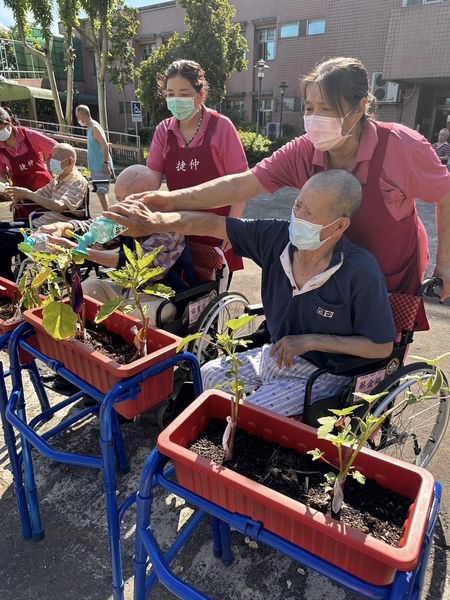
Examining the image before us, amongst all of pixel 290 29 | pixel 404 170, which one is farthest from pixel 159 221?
pixel 290 29

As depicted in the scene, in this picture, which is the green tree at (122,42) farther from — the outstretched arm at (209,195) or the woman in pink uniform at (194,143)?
the outstretched arm at (209,195)

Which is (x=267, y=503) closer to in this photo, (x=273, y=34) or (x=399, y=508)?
(x=399, y=508)

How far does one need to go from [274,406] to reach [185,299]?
1.09m

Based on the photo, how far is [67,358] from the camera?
165cm

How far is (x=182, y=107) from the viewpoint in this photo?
2646 mm

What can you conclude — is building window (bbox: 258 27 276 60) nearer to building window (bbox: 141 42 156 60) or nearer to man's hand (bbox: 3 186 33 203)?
building window (bbox: 141 42 156 60)

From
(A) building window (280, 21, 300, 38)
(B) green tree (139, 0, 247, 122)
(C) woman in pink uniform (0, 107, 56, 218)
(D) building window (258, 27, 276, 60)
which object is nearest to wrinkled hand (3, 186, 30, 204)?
(C) woman in pink uniform (0, 107, 56, 218)

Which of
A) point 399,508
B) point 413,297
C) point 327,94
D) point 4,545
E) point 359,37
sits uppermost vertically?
point 359,37

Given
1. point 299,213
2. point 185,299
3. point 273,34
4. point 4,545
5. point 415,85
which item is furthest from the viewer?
point 273,34

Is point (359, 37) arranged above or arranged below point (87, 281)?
above

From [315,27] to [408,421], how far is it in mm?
21110

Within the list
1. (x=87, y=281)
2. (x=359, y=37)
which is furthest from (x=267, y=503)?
(x=359, y=37)

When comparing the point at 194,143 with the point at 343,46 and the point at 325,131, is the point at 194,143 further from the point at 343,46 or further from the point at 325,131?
the point at 343,46

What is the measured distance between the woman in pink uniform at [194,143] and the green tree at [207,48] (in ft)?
49.2
